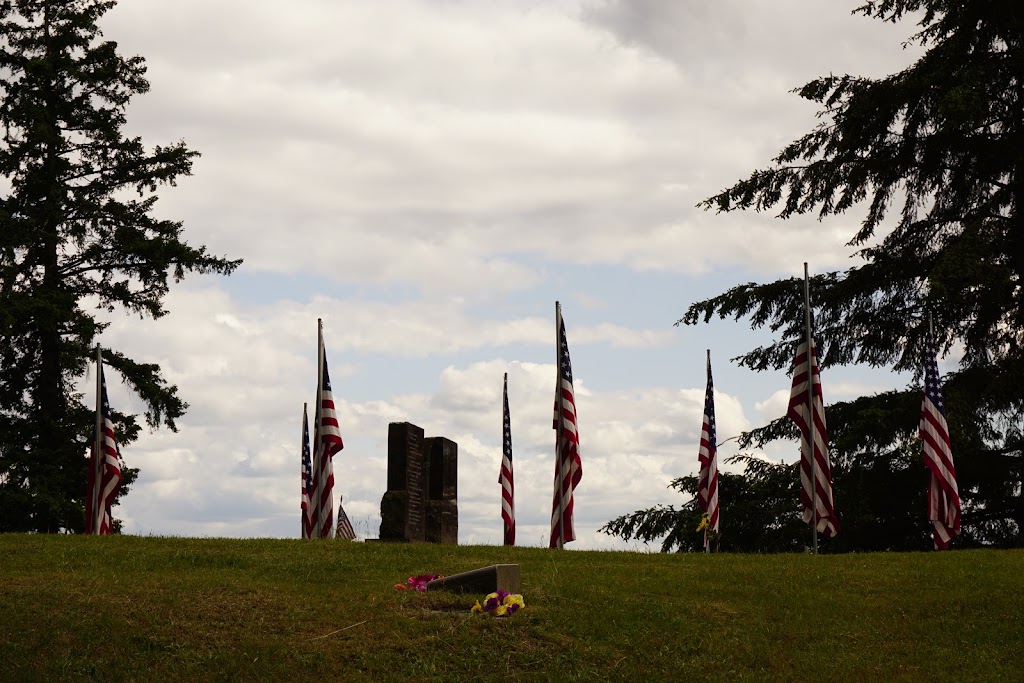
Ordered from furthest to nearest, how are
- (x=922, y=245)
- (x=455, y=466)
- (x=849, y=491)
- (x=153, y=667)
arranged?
(x=922, y=245), (x=849, y=491), (x=455, y=466), (x=153, y=667)

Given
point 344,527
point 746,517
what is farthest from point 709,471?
point 344,527

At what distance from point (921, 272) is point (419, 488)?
14053mm

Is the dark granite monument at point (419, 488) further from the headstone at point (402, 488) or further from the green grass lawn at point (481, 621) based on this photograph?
the green grass lawn at point (481, 621)

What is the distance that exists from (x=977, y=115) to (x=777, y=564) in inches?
481

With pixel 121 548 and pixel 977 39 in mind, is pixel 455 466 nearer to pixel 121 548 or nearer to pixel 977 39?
pixel 121 548

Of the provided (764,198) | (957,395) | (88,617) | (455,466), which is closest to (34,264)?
(455,466)

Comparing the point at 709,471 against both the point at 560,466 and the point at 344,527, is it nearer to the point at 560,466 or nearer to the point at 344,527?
the point at 560,466

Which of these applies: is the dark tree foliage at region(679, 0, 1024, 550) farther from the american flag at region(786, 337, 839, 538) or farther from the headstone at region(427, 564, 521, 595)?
the headstone at region(427, 564, 521, 595)

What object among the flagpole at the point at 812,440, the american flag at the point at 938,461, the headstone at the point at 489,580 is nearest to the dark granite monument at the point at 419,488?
the headstone at the point at 489,580

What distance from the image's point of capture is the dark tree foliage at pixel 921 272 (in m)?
27.6

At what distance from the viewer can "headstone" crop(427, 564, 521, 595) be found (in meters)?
15.4

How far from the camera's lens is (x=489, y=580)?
1551 cm

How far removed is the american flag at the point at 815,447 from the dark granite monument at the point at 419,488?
6.37 metres

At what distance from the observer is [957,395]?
2728 cm
